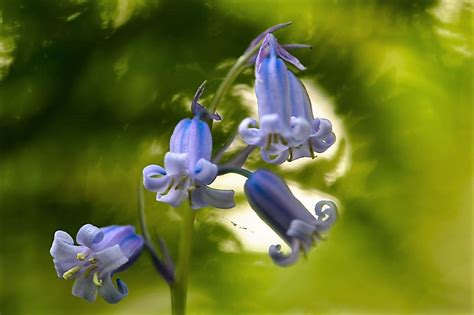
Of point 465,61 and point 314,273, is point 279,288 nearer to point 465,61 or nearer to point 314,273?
point 314,273

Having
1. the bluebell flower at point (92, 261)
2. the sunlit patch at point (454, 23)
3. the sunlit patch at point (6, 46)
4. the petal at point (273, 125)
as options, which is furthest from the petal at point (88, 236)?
the sunlit patch at point (454, 23)

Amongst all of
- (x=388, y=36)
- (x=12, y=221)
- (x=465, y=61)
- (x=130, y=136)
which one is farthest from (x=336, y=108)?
→ (x=12, y=221)

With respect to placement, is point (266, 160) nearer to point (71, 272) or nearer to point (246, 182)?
point (246, 182)

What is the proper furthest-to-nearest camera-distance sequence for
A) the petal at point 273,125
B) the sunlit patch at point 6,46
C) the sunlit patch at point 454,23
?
the sunlit patch at point 454,23, the sunlit patch at point 6,46, the petal at point 273,125

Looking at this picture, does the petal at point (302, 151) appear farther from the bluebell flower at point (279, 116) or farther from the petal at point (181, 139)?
the petal at point (181, 139)

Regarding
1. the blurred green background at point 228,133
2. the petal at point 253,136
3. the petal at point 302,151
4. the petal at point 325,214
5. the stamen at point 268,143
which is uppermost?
the petal at point 253,136

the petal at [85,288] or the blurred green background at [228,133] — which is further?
the blurred green background at [228,133]

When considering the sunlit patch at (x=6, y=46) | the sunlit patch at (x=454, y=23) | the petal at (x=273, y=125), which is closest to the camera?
the petal at (x=273, y=125)
